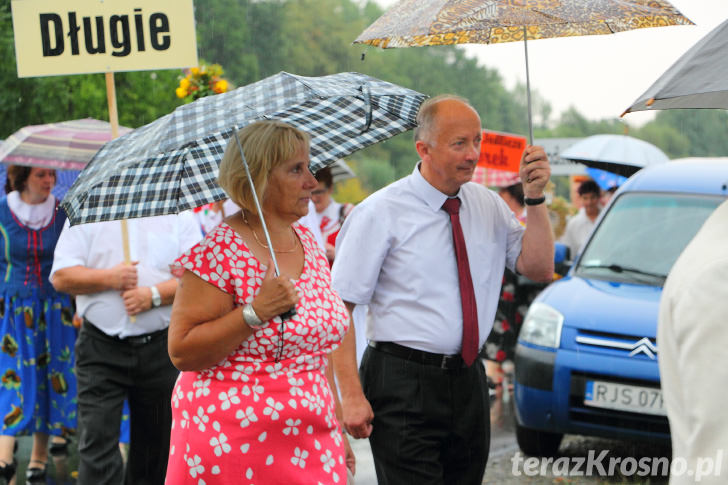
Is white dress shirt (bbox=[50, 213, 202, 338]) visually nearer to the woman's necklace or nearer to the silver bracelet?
the woman's necklace

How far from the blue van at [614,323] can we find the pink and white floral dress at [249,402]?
11.8ft

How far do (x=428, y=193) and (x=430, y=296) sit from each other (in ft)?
1.52

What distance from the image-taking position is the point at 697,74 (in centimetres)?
263

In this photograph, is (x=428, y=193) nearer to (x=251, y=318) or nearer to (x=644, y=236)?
(x=251, y=318)

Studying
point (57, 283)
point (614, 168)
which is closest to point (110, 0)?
point (57, 283)

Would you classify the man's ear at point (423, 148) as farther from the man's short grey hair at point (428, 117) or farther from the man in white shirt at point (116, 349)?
the man in white shirt at point (116, 349)

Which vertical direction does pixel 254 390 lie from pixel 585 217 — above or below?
above

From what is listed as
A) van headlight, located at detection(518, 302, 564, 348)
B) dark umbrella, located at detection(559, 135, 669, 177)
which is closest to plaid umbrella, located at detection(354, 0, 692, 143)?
van headlight, located at detection(518, 302, 564, 348)

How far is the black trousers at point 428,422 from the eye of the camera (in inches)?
165

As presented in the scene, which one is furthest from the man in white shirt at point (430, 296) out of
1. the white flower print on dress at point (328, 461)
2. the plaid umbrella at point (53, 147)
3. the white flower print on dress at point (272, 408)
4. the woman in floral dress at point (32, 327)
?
the woman in floral dress at point (32, 327)

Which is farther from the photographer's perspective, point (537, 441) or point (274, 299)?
point (537, 441)

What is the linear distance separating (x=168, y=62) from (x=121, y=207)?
1.71 m

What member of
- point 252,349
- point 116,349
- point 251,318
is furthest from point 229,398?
point 116,349

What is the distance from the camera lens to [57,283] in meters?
5.68
